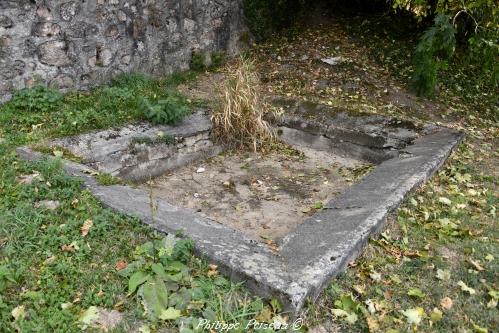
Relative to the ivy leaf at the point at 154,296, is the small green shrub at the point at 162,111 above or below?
above

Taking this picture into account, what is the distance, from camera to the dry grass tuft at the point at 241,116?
4857 mm

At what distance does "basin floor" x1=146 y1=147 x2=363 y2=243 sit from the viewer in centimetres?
366

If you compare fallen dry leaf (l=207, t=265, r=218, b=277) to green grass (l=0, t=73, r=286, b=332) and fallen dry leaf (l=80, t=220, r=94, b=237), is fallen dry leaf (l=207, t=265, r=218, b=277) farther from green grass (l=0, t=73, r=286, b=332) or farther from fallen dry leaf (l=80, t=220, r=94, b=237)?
fallen dry leaf (l=80, t=220, r=94, b=237)

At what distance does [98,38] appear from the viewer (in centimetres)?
521

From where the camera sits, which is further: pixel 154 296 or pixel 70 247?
pixel 70 247

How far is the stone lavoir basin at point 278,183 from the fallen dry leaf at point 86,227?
0.70 ft

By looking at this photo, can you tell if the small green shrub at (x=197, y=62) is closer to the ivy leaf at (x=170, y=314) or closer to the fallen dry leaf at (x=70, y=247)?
the fallen dry leaf at (x=70, y=247)

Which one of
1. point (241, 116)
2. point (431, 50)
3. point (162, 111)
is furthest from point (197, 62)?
point (431, 50)

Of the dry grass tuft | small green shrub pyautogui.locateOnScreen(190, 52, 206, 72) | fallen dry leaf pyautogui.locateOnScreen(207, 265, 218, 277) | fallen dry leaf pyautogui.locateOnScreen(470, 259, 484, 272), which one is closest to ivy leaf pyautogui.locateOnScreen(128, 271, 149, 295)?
fallen dry leaf pyautogui.locateOnScreen(207, 265, 218, 277)

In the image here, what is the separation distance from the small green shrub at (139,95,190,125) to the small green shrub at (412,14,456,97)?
122 inches

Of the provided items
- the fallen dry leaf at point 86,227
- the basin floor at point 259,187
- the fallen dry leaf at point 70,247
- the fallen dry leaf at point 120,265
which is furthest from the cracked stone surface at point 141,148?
the fallen dry leaf at point 120,265

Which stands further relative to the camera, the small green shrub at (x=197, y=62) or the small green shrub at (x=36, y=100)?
the small green shrub at (x=197, y=62)

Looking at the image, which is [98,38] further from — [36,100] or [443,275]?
[443,275]

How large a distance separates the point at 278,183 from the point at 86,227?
6.60 ft
